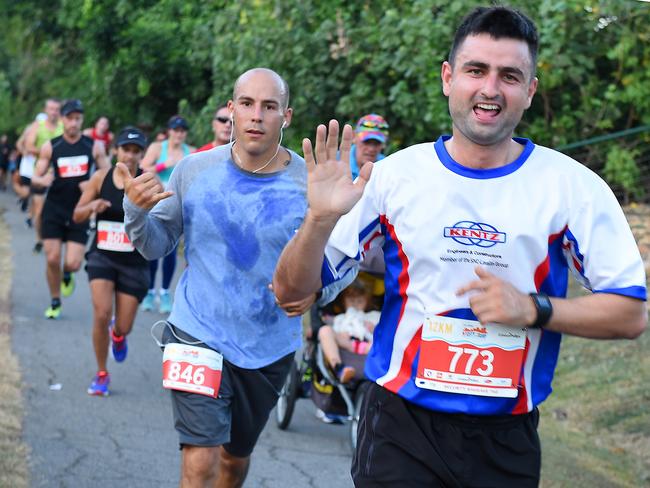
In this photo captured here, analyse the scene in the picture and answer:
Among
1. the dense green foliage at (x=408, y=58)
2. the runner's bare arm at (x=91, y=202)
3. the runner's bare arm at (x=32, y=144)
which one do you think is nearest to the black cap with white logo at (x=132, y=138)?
the runner's bare arm at (x=91, y=202)

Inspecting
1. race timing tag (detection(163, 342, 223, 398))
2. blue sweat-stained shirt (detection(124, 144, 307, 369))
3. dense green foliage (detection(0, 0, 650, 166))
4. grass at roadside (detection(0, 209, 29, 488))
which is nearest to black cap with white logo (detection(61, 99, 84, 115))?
grass at roadside (detection(0, 209, 29, 488))

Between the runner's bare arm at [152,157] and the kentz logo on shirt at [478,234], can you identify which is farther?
the runner's bare arm at [152,157]

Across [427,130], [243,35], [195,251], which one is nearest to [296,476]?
[195,251]

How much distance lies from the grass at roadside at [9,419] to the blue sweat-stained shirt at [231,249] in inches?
70.3

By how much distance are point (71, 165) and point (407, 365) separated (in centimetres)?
977

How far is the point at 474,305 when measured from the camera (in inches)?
135

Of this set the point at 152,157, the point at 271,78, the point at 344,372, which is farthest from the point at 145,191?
the point at 152,157

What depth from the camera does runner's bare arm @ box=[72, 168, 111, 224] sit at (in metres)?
9.41

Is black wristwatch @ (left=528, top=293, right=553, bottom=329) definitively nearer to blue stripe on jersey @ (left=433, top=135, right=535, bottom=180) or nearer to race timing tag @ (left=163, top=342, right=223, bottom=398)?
blue stripe on jersey @ (left=433, top=135, right=535, bottom=180)

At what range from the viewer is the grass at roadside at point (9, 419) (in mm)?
6656

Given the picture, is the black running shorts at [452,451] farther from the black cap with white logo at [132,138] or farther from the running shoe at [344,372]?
the black cap with white logo at [132,138]

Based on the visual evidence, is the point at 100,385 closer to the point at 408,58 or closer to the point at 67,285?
the point at 67,285

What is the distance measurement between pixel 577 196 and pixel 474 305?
1.59 feet

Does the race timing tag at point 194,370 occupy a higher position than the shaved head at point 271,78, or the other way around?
the shaved head at point 271,78
